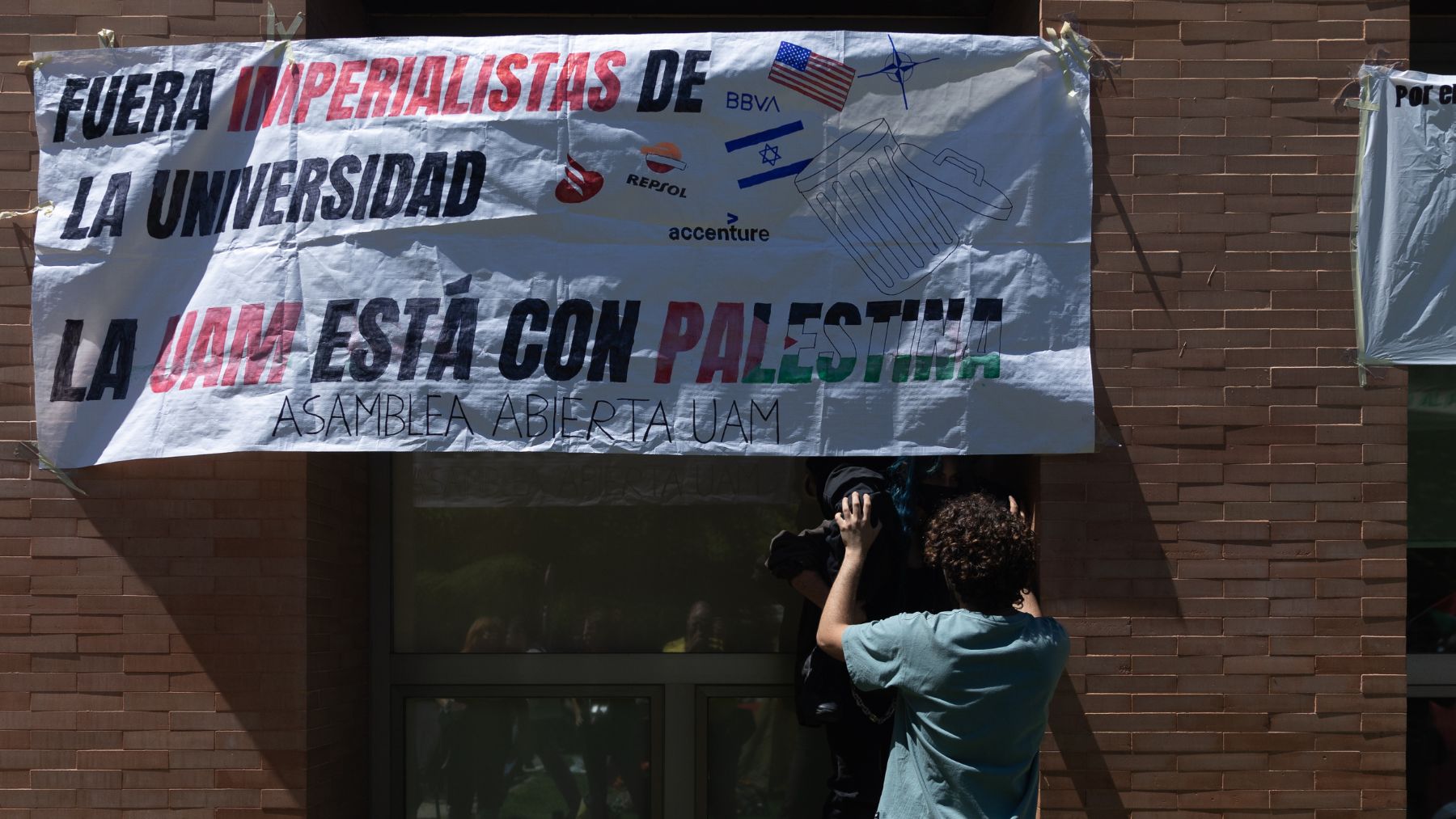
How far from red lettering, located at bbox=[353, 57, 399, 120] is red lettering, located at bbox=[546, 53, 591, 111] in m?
0.60

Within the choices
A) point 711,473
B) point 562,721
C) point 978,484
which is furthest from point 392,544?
point 978,484

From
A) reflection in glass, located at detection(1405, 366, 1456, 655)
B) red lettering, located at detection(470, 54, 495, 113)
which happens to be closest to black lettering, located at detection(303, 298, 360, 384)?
red lettering, located at detection(470, 54, 495, 113)

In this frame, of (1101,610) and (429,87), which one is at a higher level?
(429,87)

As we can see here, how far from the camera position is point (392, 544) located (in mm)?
5789

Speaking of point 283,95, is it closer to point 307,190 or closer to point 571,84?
point 307,190

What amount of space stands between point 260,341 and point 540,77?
1372 millimetres

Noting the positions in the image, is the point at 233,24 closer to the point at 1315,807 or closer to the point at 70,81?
the point at 70,81

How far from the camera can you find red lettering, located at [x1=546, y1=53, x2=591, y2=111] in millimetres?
4836

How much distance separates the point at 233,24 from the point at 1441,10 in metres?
4.96

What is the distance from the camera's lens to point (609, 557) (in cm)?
572

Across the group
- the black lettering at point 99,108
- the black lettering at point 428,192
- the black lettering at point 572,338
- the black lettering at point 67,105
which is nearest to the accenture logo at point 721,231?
the black lettering at point 572,338

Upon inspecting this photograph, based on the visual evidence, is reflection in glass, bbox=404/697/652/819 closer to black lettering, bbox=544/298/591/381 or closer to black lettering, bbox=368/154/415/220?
black lettering, bbox=544/298/591/381

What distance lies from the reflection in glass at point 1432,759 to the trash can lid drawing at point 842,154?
10.5 feet

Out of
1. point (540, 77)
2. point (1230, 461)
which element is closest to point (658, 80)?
point (540, 77)
